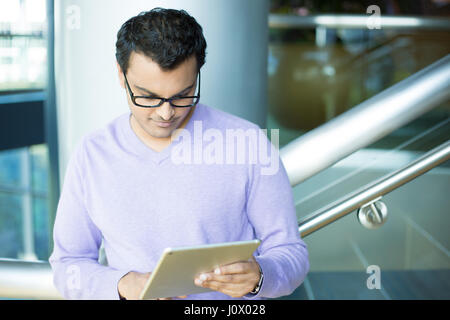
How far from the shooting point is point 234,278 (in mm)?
902

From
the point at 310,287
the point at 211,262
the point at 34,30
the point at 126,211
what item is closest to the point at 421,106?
the point at 211,262

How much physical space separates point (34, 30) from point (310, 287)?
5128 mm

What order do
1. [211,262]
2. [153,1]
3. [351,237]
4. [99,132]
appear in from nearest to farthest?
[211,262], [99,132], [153,1], [351,237]

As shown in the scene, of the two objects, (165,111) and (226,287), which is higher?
(165,111)

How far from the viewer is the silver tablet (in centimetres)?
80

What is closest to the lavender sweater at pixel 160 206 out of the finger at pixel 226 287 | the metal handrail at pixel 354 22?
the finger at pixel 226 287

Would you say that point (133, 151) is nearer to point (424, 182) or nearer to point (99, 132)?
point (99, 132)

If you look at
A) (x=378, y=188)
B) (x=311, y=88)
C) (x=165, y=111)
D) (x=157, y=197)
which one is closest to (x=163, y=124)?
(x=165, y=111)

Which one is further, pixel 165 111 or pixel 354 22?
pixel 354 22

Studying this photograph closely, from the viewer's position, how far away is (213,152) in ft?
3.46

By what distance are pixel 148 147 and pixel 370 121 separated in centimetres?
42

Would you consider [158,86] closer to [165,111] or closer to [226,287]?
[165,111]

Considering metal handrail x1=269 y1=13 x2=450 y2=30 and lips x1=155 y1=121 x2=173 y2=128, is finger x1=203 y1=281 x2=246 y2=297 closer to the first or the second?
lips x1=155 y1=121 x2=173 y2=128

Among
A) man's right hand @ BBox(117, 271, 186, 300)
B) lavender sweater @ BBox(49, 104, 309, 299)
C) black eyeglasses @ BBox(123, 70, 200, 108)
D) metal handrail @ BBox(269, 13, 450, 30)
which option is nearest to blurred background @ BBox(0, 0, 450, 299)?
metal handrail @ BBox(269, 13, 450, 30)
